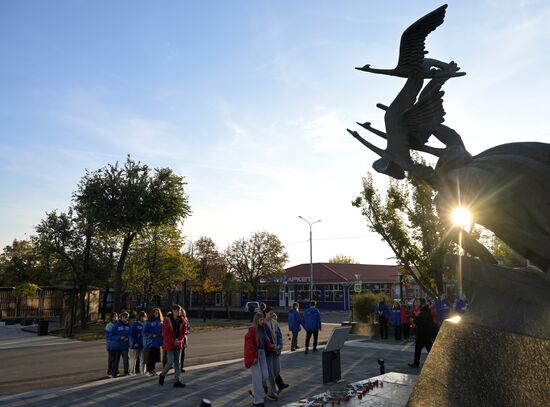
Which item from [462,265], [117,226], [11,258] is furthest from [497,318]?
[11,258]

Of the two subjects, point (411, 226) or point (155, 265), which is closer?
point (411, 226)

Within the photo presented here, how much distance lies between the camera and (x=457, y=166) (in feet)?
21.3

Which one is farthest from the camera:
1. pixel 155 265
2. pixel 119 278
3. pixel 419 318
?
pixel 155 265

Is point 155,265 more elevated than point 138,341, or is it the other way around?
point 155,265

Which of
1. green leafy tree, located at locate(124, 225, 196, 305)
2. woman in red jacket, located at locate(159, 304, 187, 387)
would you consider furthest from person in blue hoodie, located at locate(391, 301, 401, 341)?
green leafy tree, located at locate(124, 225, 196, 305)

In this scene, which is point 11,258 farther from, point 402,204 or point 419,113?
point 419,113

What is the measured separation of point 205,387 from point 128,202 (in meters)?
21.1

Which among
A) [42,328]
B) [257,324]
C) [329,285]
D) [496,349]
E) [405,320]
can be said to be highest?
[496,349]

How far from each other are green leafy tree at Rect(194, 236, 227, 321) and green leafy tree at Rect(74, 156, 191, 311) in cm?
1816

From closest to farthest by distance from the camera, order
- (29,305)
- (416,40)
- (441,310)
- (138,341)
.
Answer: (416,40) < (138,341) < (441,310) < (29,305)

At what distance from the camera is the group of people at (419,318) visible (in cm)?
1157

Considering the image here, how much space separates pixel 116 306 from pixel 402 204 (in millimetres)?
17899

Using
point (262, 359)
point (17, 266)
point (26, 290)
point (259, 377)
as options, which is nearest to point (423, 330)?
point (262, 359)

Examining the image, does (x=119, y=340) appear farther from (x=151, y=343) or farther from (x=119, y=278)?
(x=119, y=278)
